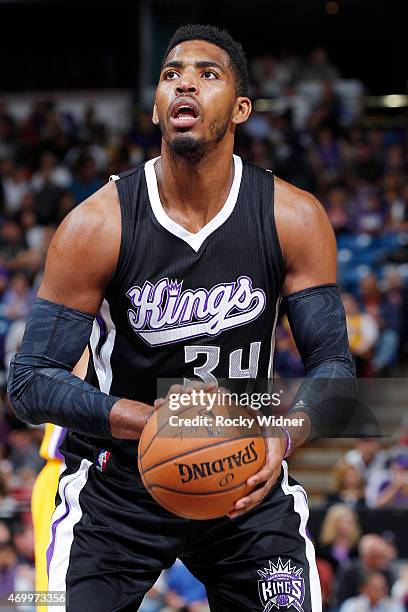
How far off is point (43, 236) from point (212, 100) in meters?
7.49

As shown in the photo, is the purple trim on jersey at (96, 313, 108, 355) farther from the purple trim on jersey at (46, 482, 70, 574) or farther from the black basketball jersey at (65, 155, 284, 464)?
the purple trim on jersey at (46, 482, 70, 574)

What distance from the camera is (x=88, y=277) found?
3088 millimetres

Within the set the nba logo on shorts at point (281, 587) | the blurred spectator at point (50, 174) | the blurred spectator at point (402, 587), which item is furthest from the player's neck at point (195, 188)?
the blurred spectator at point (50, 174)

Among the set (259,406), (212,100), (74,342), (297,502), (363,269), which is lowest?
(363,269)

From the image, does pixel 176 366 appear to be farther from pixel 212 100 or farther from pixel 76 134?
pixel 76 134

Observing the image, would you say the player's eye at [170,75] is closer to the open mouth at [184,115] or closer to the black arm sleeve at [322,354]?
the open mouth at [184,115]

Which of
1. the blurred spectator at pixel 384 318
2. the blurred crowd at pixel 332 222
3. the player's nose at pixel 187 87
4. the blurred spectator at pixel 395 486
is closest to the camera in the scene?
the player's nose at pixel 187 87

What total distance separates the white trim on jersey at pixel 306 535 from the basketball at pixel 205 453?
0.50 meters

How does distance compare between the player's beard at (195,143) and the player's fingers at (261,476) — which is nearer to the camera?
the player's fingers at (261,476)

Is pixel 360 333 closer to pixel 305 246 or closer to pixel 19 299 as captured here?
pixel 19 299

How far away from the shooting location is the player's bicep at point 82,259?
3.07m

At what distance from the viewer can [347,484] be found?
7.01 metres

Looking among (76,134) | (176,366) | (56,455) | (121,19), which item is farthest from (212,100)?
(121,19)

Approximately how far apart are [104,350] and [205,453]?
0.68 m
